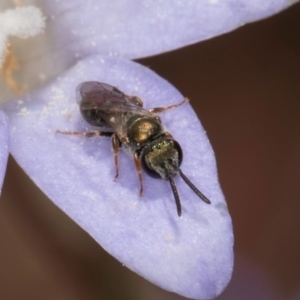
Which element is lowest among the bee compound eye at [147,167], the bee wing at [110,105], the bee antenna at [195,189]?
the bee antenna at [195,189]

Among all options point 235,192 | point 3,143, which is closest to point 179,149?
point 3,143

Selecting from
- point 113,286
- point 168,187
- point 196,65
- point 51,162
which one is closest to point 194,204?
point 168,187

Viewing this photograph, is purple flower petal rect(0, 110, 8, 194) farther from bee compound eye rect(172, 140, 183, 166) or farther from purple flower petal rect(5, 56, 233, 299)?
bee compound eye rect(172, 140, 183, 166)

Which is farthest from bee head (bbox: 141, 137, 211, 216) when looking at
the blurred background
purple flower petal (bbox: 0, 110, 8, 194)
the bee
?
the blurred background

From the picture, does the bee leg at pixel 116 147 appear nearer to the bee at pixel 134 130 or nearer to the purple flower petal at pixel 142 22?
the bee at pixel 134 130

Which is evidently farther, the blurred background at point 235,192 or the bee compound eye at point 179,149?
the blurred background at point 235,192

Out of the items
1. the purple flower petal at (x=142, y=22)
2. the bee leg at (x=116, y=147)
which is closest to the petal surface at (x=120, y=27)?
the purple flower petal at (x=142, y=22)

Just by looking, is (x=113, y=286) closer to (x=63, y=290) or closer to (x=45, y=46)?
(x=63, y=290)
